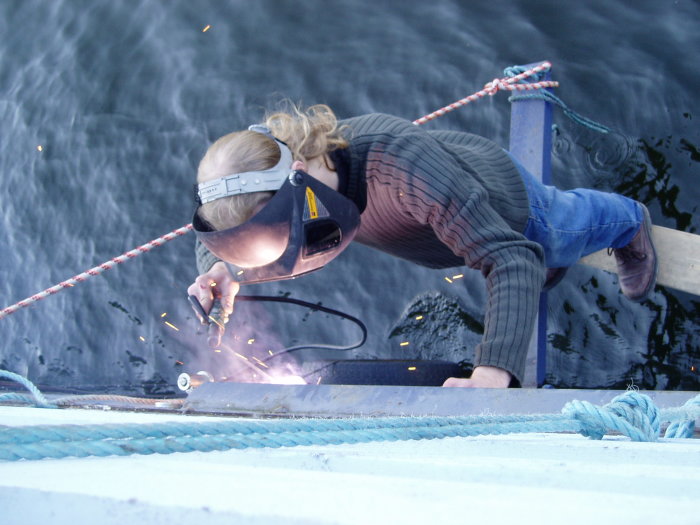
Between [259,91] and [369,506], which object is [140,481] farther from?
[259,91]

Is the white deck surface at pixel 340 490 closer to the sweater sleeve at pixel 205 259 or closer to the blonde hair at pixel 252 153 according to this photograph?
the blonde hair at pixel 252 153

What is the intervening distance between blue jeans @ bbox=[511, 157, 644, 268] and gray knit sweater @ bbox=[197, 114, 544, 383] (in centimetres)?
17

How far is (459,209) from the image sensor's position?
2.14 metres

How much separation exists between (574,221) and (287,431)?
2.21 meters

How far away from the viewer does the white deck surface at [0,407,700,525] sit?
1.83ft

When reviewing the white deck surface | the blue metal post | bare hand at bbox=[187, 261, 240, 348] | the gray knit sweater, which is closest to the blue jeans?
the gray knit sweater

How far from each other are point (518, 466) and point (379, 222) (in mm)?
1720

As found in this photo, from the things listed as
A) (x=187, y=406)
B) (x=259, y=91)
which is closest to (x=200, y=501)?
(x=187, y=406)

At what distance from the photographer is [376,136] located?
2268 mm

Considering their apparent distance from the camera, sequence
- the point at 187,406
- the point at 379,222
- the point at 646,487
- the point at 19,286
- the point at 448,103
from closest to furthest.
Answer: the point at 646,487 → the point at 187,406 → the point at 379,222 → the point at 448,103 → the point at 19,286

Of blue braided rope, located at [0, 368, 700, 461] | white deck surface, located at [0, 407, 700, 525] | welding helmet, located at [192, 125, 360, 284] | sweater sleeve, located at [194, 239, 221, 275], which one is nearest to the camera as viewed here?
white deck surface, located at [0, 407, 700, 525]

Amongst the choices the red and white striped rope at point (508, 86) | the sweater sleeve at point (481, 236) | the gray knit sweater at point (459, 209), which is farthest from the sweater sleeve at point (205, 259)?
the red and white striped rope at point (508, 86)

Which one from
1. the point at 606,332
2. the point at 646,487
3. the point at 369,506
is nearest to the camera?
the point at 369,506

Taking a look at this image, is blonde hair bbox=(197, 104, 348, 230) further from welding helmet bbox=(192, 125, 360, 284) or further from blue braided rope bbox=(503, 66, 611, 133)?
blue braided rope bbox=(503, 66, 611, 133)
